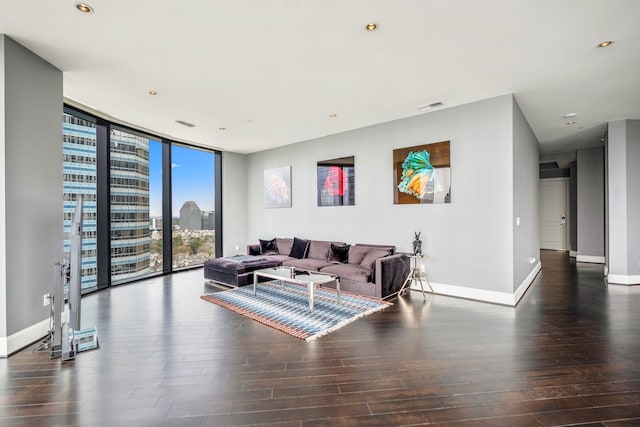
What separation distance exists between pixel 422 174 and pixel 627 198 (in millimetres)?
3917

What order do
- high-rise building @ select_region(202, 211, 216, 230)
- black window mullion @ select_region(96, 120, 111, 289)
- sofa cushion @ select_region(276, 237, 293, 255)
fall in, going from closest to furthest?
1. black window mullion @ select_region(96, 120, 111, 289)
2. sofa cushion @ select_region(276, 237, 293, 255)
3. high-rise building @ select_region(202, 211, 216, 230)

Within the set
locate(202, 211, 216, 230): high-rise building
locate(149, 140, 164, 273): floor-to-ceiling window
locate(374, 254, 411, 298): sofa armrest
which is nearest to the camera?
locate(374, 254, 411, 298): sofa armrest

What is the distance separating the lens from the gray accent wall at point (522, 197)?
14.3 ft

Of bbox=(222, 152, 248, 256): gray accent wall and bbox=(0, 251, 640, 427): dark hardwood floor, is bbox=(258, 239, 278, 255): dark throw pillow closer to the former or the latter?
bbox=(222, 152, 248, 256): gray accent wall

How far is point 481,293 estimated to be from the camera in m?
4.46

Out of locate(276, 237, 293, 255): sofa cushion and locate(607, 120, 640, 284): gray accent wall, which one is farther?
locate(276, 237, 293, 255): sofa cushion

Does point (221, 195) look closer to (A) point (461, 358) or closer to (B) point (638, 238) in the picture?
(A) point (461, 358)

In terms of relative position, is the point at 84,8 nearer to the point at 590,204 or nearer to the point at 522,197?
the point at 522,197

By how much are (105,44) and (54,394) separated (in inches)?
117

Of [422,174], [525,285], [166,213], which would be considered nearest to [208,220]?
[166,213]

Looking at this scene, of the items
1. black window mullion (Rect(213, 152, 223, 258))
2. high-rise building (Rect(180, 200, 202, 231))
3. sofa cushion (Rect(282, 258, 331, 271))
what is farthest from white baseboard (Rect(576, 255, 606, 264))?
high-rise building (Rect(180, 200, 202, 231))

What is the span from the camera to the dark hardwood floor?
6.34 ft

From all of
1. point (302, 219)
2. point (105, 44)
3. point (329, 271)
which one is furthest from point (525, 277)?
point (105, 44)

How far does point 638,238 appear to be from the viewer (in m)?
5.58
